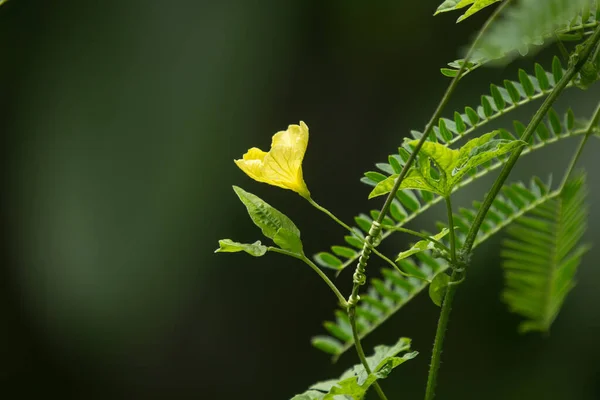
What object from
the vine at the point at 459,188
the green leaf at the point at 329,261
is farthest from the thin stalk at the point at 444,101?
the green leaf at the point at 329,261

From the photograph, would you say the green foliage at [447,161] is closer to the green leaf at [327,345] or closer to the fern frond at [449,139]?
the fern frond at [449,139]

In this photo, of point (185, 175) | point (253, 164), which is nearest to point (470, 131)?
point (253, 164)

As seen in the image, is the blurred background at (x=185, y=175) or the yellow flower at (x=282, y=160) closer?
the yellow flower at (x=282, y=160)

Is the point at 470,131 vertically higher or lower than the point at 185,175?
lower

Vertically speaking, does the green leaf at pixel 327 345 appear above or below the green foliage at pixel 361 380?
below

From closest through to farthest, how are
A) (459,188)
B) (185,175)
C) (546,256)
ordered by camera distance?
(459,188)
(546,256)
(185,175)

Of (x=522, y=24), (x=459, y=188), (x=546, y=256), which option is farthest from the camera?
(x=546, y=256)

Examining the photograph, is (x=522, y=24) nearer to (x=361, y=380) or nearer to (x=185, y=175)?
(x=361, y=380)
